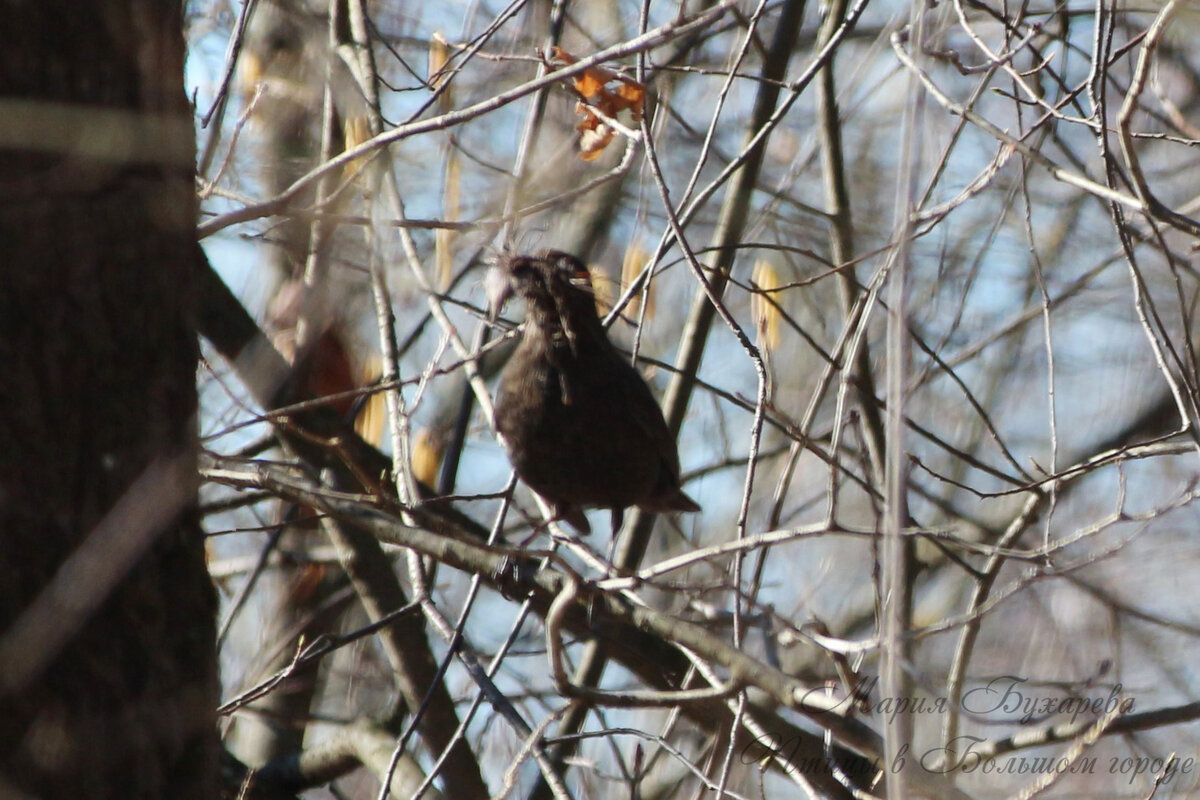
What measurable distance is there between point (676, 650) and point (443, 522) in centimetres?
168

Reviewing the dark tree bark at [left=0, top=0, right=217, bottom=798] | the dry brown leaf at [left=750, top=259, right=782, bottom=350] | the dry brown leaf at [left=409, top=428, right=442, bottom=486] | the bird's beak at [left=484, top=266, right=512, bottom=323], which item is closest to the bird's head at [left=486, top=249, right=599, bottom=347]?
the bird's beak at [left=484, top=266, right=512, bottom=323]

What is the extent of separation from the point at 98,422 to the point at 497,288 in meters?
1.61

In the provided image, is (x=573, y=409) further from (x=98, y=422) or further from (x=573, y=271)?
(x=98, y=422)

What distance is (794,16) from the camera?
181 inches

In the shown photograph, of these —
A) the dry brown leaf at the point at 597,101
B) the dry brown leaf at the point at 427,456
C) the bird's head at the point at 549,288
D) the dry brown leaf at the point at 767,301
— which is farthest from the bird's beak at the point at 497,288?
the dry brown leaf at the point at 427,456

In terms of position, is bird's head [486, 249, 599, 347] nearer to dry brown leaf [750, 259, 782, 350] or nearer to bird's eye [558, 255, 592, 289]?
bird's eye [558, 255, 592, 289]

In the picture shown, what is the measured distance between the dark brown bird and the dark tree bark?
1.45m

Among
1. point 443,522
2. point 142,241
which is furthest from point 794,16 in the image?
point 142,241

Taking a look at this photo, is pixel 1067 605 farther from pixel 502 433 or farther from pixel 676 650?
pixel 502 433

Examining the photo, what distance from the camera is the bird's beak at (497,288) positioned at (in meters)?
3.43

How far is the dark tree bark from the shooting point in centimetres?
195

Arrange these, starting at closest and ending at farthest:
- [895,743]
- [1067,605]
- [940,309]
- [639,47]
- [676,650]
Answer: [895,743] → [639,47] → [676,650] → [940,309] → [1067,605]

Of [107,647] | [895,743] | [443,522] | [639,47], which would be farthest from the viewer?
[443,522]

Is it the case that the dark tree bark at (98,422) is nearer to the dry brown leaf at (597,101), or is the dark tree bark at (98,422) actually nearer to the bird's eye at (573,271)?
the bird's eye at (573,271)
